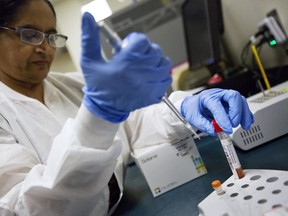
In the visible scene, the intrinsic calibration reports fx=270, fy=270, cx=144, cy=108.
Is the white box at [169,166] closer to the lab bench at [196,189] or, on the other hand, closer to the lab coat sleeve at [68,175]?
the lab bench at [196,189]

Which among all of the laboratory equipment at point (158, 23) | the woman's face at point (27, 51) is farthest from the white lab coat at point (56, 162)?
the laboratory equipment at point (158, 23)

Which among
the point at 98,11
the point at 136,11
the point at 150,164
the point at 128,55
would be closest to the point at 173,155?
the point at 150,164

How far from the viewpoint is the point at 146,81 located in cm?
51

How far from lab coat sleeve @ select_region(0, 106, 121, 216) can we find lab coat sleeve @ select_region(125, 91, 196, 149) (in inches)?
13.4

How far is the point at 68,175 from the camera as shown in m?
0.59

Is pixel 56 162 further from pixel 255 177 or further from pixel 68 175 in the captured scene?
pixel 255 177

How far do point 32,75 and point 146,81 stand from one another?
Answer: 2.14ft

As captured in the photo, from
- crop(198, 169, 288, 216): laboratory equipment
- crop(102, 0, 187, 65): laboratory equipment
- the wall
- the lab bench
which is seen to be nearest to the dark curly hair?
the lab bench

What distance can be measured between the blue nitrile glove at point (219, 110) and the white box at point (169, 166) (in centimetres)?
11

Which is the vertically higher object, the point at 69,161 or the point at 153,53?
the point at 153,53

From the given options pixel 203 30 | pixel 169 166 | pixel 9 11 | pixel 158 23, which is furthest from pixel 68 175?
pixel 158 23

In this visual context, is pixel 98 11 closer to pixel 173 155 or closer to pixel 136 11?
pixel 136 11

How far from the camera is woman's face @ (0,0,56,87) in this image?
36.4 inches

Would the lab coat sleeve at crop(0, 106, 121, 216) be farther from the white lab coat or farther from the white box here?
the white box
